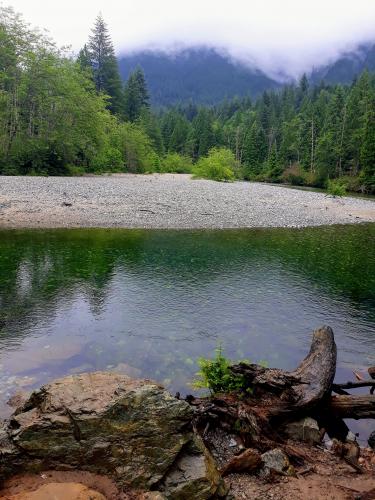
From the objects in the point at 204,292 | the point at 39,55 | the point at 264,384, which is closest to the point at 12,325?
the point at 204,292

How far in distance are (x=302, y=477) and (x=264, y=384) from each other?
1660mm

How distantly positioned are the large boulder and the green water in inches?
119

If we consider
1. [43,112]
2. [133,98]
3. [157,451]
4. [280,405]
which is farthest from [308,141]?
[157,451]

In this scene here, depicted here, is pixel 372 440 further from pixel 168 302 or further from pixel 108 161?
pixel 108 161

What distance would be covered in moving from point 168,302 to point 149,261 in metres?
4.88

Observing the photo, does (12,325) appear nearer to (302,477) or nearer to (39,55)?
(302,477)

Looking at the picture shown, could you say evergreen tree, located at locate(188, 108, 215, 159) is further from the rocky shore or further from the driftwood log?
the rocky shore

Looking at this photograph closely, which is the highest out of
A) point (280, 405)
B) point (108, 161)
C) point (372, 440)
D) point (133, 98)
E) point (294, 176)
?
point (133, 98)

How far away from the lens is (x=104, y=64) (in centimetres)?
8488

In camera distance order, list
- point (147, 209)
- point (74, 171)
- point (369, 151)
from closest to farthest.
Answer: point (147, 209)
point (74, 171)
point (369, 151)

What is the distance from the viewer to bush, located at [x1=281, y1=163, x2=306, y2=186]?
269ft

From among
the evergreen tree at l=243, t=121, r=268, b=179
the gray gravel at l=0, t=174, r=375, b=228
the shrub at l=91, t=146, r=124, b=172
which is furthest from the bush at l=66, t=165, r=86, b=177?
the evergreen tree at l=243, t=121, r=268, b=179

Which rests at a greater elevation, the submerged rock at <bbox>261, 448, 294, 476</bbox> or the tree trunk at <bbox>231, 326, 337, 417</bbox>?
the tree trunk at <bbox>231, 326, 337, 417</bbox>

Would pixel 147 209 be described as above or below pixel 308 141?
below
